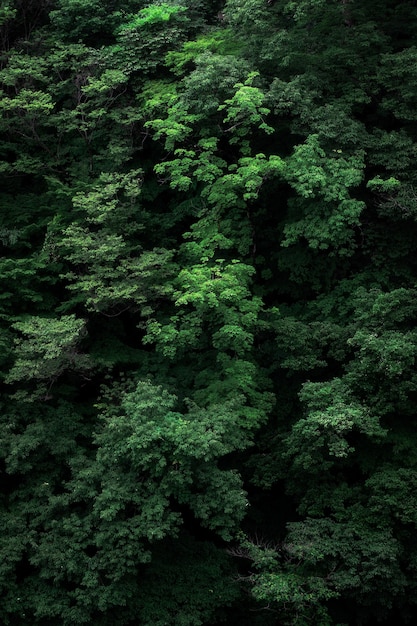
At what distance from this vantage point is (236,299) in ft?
39.9

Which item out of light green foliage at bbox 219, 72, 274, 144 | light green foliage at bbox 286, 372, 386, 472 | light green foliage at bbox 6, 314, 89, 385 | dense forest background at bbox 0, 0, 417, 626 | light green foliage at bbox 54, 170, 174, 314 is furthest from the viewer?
light green foliage at bbox 219, 72, 274, 144

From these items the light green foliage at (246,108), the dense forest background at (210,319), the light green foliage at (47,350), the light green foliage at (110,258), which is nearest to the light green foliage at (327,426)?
the dense forest background at (210,319)

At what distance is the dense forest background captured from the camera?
10.3 m

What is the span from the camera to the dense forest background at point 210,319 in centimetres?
1031

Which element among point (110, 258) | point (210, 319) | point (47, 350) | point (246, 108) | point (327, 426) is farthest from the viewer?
point (246, 108)

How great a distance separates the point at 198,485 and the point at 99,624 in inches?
110

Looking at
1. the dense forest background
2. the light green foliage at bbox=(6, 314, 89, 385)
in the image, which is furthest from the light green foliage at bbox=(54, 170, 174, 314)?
the light green foliage at bbox=(6, 314, 89, 385)

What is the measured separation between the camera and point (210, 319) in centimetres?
1241

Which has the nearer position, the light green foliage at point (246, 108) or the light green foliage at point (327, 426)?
the light green foliage at point (327, 426)

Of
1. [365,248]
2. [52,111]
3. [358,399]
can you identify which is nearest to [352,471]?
[358,399]

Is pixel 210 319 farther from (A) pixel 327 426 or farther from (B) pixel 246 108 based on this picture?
(B) pixel 246 108

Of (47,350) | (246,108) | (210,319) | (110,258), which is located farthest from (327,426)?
(246,108)

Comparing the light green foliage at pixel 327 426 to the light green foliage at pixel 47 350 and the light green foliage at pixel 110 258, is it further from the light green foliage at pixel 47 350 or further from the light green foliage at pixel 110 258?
the light green foliage at pixel 47 350

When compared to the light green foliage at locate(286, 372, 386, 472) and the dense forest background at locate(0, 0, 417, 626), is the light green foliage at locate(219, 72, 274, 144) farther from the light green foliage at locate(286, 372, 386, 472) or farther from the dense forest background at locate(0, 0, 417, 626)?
the light green foliage at locate(286, 372, 386, 472)
